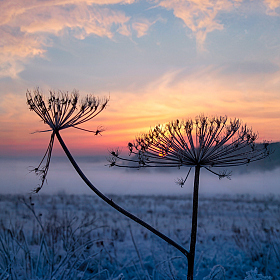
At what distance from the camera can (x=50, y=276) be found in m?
9.79

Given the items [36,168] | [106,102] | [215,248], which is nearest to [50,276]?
[36,168]

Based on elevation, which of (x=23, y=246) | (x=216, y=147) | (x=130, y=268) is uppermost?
(x=216, y=147)

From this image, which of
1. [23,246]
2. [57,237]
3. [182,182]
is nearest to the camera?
[182,182]

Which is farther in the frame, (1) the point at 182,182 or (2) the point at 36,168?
(1) the point at 182,182

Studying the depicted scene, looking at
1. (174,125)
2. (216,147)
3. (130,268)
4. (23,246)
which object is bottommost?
(130,268)

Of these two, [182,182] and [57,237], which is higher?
[182,182]

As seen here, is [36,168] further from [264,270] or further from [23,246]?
[264,270]

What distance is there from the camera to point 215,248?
14.5m

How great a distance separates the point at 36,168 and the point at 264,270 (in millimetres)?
10874

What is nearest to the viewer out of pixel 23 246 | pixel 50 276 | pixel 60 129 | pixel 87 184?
pixel 87 184

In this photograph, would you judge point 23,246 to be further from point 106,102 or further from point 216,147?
point 216,147

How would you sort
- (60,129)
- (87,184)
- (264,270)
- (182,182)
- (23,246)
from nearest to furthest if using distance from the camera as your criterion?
(87,184) → (60,129) → (182,182) → (23,246) → (264,270)

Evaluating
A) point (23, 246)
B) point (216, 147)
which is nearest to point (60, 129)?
point (216, 147)

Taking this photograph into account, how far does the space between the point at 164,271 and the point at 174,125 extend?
536 centimetres
